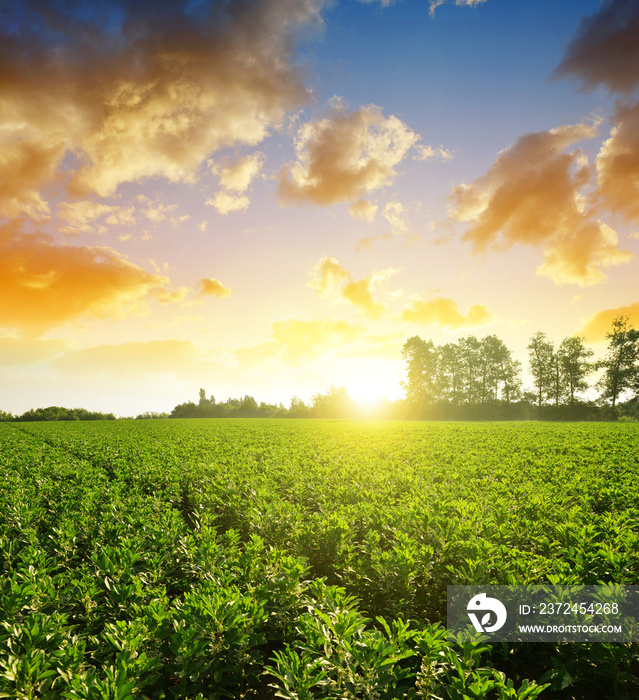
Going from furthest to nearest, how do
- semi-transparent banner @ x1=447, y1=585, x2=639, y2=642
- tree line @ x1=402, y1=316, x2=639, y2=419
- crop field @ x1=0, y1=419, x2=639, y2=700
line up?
tree line @ x1=402, y1=316, x2=639, y2=419 < semi-transparent banner @ x1=447, y1=585, x2=639, y2=642 < crop field @ x1=0, y1=419, x2=639, y2=700

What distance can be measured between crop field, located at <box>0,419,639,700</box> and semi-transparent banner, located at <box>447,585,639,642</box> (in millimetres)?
136

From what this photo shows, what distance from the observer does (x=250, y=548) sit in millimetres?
4895

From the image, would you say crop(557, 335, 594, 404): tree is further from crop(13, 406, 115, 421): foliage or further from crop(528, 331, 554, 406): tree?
crop(13, 406, 115, 421): foliage

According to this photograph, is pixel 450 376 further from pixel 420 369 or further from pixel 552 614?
pixel 552 614

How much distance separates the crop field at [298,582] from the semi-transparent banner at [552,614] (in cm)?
14

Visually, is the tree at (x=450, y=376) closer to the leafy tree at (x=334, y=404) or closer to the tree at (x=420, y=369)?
the tree at (x=420, y=369)

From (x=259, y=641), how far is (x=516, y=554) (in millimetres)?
3469

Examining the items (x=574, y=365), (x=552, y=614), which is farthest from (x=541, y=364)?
(x=552, y=614)

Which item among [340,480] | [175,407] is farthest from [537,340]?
[175,407]

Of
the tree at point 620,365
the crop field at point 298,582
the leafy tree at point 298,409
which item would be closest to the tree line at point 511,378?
the tree at point 620,365

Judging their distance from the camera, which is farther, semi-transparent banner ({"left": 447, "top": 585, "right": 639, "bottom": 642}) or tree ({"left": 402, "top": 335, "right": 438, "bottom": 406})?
tree ({"left": 402, "top": 335, "right": 438, "bottom": 406})

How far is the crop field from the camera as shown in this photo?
2.86 metres

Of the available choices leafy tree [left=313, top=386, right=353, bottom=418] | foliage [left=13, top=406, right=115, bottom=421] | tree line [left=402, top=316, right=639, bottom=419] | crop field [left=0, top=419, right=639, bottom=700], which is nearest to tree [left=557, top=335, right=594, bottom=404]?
tree line [left=402, top=316, right=639, bottom=419]

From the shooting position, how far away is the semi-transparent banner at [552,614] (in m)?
3.30
